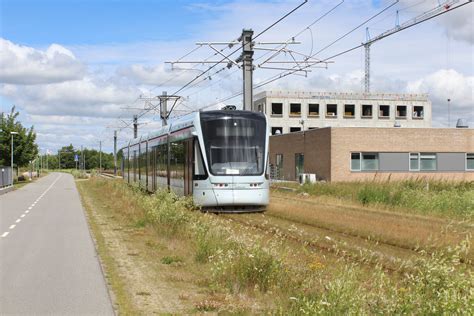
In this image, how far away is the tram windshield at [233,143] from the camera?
19438 millimetres

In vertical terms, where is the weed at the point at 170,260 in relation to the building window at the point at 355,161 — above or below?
below

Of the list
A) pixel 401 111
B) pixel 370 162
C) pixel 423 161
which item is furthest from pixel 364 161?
pixel 401 111

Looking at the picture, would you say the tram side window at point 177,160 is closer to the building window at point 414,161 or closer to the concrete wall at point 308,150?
the concrete wall at point 308,150

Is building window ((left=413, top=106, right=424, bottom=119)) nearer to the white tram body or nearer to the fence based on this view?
the fence

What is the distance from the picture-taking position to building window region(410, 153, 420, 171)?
4541 centimetres

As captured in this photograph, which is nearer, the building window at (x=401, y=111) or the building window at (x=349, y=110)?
the building window at (x=349, y=110)

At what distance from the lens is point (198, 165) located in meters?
19.7

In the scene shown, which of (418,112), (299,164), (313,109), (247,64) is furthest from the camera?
(418,112)

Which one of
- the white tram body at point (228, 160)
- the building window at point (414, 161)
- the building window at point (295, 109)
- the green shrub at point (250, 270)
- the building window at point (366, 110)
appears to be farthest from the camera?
the building window at point (366, 110)

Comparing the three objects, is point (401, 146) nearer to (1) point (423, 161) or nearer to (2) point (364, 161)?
(1) point (423, 161)

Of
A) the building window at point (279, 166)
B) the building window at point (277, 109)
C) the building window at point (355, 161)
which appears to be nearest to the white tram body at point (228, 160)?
the building window at point (355, 161)

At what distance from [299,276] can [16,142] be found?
5638cm

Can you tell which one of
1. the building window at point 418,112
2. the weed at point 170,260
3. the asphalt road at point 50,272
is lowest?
the asphalt road at point 50,272

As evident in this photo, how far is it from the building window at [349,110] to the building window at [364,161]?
54.1 metres
